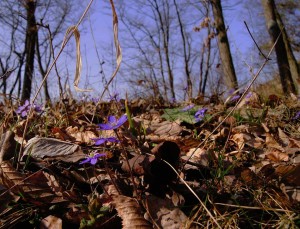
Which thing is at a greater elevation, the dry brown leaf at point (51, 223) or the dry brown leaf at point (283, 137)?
the dry brown leaf at point (51, 223)

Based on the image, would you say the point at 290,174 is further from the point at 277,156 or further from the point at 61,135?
the point at 61,135

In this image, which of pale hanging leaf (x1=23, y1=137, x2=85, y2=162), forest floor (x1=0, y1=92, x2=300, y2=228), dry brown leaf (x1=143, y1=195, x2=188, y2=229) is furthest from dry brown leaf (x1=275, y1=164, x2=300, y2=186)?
pale hanging leaf (x1=23, y1=137, x2=85, y2=162)

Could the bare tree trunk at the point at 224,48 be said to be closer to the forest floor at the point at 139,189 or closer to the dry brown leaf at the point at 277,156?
the dry brown leaf at the point at 277,156

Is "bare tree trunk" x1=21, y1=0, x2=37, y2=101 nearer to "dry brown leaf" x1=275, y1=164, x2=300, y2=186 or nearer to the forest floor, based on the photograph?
the forest floor

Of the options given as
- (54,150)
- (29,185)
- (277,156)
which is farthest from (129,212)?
(277,156)

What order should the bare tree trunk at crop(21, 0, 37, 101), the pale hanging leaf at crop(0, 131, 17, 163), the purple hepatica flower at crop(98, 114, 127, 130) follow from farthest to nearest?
the bare tree trunk at crop(21, 0, 37, 101) → the pale hanging leaf at crop(0, 131, 17, 163) → the purple hepatica flower at crop(98, 114, 127, 130)

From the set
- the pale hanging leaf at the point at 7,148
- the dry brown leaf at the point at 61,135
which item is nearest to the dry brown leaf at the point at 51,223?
the pale hanging leaf at the point at 7,148
